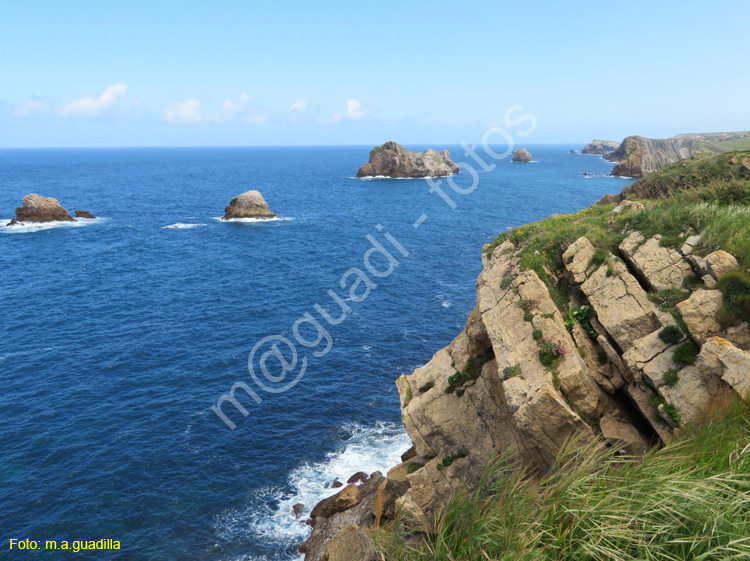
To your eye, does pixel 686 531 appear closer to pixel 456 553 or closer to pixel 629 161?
pixel 456 553

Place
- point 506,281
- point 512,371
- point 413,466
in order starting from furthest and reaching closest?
point 413,466, point 506,281, point 512,371

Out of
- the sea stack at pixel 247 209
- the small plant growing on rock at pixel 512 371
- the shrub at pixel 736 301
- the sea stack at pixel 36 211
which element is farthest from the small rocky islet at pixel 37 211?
the shrub at pixel 736 301

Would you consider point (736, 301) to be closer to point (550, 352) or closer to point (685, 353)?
point (685, 353)

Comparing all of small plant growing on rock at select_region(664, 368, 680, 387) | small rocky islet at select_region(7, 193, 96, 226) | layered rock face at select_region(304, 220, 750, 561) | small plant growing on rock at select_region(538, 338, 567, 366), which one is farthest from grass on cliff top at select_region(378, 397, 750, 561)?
small rocky islet at select_region(7, 193, 96, 226)

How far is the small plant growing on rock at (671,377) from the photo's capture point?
1675 centimetres

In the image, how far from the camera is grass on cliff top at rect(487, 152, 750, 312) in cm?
1947

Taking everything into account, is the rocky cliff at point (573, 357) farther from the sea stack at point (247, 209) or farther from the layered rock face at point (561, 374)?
the sea stack at point (247, 209)

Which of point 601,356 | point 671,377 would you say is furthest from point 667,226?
point 671,377

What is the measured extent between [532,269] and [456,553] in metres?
17.5

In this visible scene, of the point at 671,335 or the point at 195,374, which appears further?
the point at 195,374

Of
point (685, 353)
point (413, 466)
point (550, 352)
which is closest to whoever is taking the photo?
point (685, 353)

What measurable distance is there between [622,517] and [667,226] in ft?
59.8

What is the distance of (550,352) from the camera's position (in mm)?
20281

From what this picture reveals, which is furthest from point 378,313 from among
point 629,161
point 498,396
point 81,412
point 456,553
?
point 629,161
